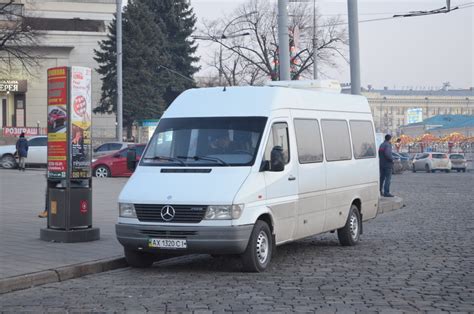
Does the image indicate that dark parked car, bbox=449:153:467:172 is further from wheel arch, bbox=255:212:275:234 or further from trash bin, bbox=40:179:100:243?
wheel arch, bbox=255:212:275:234

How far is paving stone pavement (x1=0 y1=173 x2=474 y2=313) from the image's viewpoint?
8.42m

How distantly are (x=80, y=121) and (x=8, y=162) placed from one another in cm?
2796

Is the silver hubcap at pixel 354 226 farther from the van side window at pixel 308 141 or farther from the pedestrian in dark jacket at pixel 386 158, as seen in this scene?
the pedestrian in dark jacket at pixel 386 158

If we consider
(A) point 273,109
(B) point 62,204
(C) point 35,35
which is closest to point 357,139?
(A) point 273,109

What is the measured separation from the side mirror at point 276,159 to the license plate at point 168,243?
65.5 inches

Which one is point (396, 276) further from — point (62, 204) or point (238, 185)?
point (62, 204)

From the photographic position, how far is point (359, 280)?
10062mm

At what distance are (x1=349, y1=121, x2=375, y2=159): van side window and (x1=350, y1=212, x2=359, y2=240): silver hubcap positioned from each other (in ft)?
3.52

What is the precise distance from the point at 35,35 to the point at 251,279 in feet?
116

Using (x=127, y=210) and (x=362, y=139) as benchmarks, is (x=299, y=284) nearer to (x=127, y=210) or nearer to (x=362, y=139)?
(x=127, y=210)

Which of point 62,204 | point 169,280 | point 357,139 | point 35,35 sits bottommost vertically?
point 169,280

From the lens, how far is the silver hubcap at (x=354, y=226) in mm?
13906

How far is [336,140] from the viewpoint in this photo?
13.4 meters

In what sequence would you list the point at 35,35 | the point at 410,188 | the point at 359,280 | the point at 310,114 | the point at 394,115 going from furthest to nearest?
the point at 394,115, the point at 35,35, the point at 410,188, the point at 310,114, the point at 359,280
